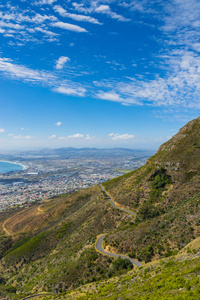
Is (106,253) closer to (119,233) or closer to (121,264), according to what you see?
(119,233)

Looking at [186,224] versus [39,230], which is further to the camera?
[39,230]

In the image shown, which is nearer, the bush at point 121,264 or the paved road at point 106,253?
the bush at point 121,264

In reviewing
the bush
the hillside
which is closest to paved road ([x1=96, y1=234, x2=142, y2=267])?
the hillside

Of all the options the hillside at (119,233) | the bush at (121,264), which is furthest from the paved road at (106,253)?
the bush at (121,264)

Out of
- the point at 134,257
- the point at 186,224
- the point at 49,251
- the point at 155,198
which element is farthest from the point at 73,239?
the point at 186,224

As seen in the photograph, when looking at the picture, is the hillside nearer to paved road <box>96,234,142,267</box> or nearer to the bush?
the bush

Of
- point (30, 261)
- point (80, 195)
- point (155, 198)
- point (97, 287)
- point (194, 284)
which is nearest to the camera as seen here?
point (194, 284)

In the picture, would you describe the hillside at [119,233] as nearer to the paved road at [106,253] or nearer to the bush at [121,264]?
the bush at [121,264]

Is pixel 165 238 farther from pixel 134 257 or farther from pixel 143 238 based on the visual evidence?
pixel 134 257

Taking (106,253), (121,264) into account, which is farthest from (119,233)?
(121,264)
